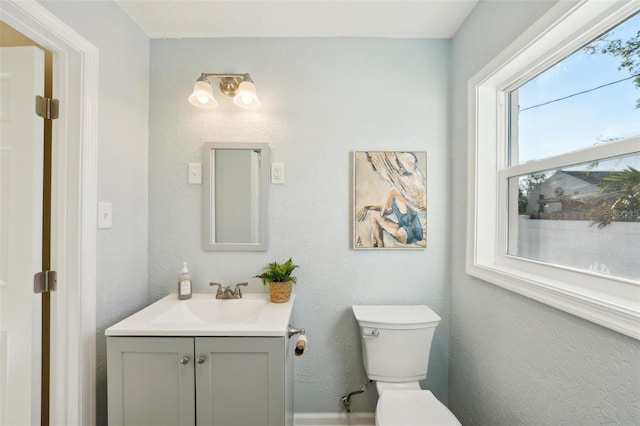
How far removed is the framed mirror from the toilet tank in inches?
30.6

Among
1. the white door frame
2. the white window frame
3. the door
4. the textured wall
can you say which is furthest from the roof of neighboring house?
the door

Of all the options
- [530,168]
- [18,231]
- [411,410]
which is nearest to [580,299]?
[530,168]

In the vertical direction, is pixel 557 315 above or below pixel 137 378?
above

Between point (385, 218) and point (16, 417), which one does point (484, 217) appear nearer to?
point (385, 218)

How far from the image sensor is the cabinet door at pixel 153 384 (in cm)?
109

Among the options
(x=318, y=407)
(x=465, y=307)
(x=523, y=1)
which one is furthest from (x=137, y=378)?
(x=523, y=1)

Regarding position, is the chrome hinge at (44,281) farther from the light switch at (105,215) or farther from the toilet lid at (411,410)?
the toilet lid at (411,410)

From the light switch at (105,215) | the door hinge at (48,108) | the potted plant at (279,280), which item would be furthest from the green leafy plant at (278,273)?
the door hinge at (48,108)

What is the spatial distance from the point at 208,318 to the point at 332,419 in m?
0.95

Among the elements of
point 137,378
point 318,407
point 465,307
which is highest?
point 465,307

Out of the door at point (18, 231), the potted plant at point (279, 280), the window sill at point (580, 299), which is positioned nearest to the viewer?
the window sill at point (580, 299)

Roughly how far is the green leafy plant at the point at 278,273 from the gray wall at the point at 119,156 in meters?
0.70

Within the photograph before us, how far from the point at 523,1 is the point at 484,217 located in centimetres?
92

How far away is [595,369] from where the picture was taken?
31.5 inches
